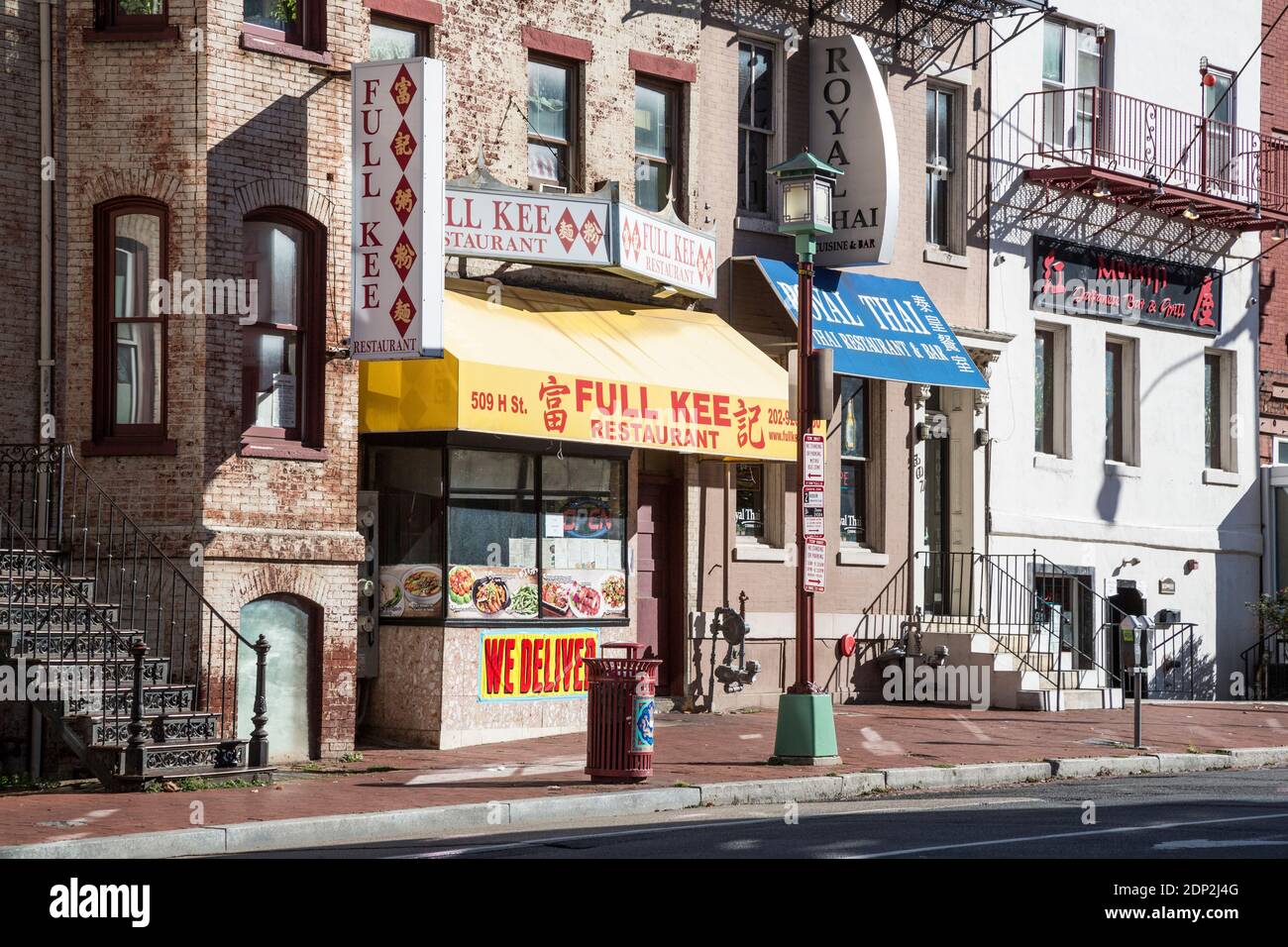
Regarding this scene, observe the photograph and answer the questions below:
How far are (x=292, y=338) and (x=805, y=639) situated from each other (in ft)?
17.3

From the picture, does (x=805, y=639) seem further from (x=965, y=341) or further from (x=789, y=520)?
(x=965, y=341)

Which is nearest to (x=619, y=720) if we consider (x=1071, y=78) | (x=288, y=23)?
(x=288, y=23)

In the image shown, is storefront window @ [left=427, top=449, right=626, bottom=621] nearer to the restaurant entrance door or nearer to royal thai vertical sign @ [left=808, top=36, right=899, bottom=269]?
the restaurant entrance door

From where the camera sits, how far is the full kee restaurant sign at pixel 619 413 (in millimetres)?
17344

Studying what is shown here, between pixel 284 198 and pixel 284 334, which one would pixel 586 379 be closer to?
pixel 284 334

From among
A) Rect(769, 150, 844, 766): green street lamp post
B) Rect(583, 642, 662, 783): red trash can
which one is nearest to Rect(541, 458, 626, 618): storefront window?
Rect(769, 150, 844, 766): green street lamp post

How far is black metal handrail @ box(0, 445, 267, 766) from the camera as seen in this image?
16.0 meters

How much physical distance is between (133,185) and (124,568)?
326 centimetres

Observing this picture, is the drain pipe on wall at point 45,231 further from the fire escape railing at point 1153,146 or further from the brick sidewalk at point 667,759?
the fire escape railing at point 1153,146

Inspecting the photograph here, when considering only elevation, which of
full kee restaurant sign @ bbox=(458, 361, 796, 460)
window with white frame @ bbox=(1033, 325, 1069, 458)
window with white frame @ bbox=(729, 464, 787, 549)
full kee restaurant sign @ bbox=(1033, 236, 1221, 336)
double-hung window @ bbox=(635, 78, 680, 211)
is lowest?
window with white frame @ bbox=(729, 464, 787, 549)

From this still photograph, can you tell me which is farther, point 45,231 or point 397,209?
point 397,209

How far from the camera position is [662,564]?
21.6 meters

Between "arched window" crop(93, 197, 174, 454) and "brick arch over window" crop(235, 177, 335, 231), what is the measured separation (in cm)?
69
